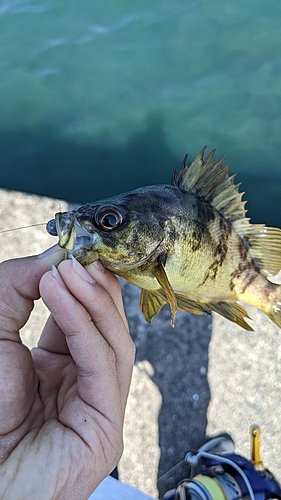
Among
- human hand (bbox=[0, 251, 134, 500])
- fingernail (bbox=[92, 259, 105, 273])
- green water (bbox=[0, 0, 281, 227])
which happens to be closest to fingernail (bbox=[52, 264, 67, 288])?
human hand (bbox=[0, 251, 134, 500])

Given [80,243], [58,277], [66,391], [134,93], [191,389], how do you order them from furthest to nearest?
1. [134,93]
2. [191,389]
3. [66,391]
4. [80,243]
5. [58,277]

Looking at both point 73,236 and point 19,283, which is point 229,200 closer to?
point 73,236

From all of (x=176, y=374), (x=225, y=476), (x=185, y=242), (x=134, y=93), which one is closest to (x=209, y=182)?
(x=185, y=242)

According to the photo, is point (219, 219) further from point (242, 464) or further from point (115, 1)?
point (115, 1)

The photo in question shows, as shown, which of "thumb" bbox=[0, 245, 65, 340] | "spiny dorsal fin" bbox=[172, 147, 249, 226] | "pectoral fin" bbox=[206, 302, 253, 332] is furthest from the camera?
"pectoral fin" bbox=[206, 302, 253, 332]

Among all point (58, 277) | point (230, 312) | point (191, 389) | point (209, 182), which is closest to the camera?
point (58, 277)

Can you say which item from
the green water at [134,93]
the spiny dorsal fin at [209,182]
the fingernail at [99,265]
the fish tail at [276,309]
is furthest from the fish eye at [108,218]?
the green water at [134,93]

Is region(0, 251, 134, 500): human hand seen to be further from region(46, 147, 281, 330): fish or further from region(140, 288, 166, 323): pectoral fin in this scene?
region(140, 288, 166, 323): pectoral fin

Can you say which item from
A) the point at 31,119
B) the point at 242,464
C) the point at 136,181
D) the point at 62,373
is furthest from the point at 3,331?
the point at 31,119
